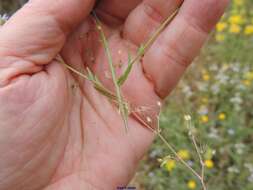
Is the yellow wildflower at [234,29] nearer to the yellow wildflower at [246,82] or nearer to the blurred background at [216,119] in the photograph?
the blurred background at [216,119]

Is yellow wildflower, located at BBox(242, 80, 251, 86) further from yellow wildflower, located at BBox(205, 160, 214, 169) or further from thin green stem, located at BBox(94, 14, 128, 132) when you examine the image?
thin green stem, located at BBox(94, 14, 128, 132)

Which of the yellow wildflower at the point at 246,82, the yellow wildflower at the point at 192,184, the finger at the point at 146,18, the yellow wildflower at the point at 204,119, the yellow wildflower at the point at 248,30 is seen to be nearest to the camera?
the finger at the point at 146,18

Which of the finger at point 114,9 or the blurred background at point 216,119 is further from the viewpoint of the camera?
the blurred background at point 216,119

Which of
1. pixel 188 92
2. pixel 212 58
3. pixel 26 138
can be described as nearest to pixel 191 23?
pixel 26 138

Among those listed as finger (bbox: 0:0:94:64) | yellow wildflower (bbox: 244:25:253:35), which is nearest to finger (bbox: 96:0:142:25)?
finger (bbox: 0:0:94:64)

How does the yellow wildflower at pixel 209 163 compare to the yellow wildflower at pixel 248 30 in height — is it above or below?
below

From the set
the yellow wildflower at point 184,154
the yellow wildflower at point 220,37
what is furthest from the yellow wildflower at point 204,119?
the yellow wildflower at point 220,37

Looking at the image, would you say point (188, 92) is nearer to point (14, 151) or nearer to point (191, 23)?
point (191, 23)
